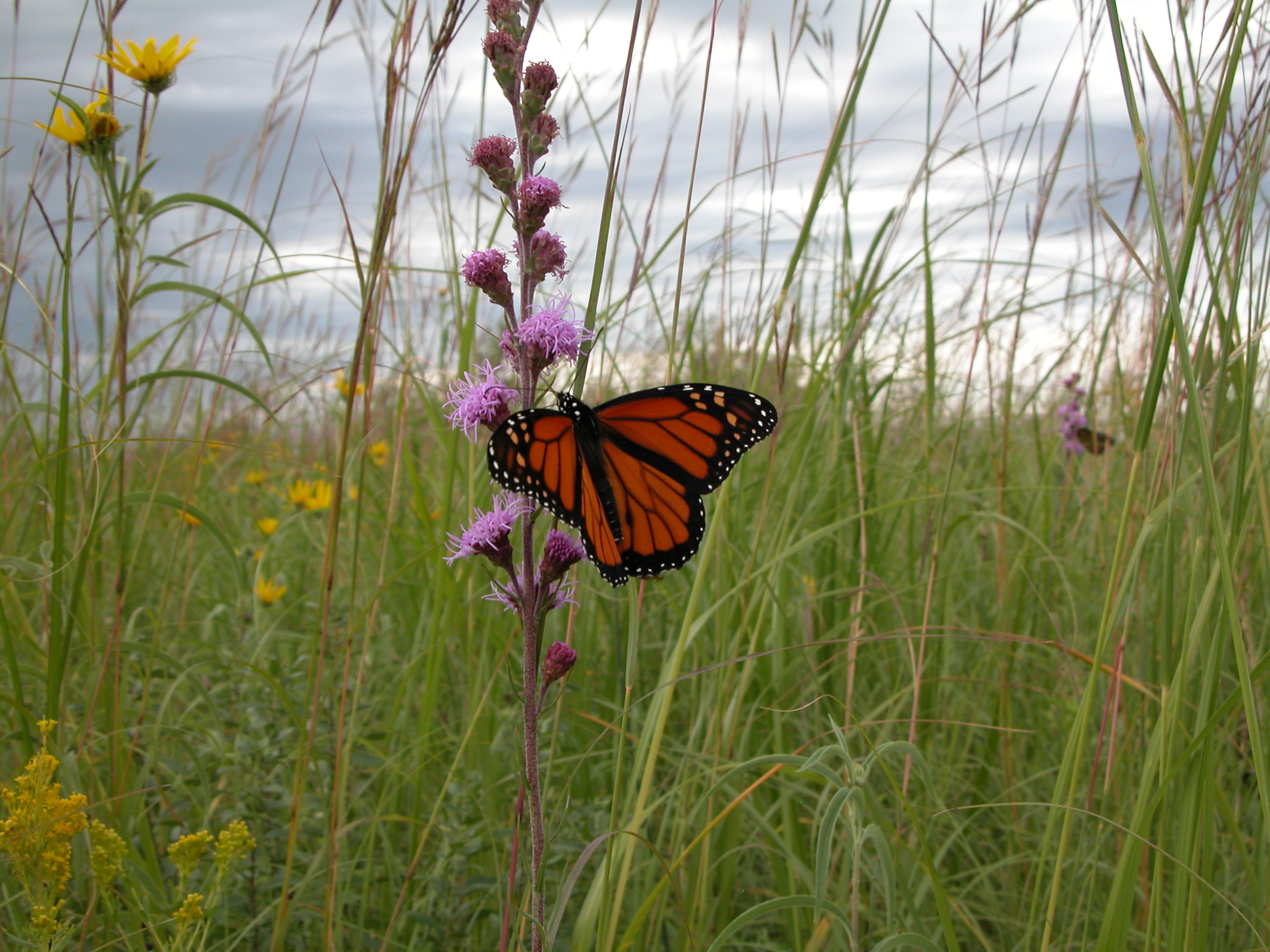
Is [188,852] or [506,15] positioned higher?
[506,15]

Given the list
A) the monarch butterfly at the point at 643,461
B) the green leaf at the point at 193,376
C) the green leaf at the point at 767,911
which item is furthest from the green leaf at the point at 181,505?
the green leaf at the point at 767,911

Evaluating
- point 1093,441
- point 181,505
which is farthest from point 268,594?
point 1093,441

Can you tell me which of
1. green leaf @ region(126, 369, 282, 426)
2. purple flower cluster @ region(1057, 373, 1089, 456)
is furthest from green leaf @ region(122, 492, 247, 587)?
purple flower cluster @ region(1057, 373, 1089, 456)

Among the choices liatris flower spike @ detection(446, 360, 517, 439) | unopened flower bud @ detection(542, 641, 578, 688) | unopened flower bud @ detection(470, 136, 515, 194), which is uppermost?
unopened flower bud @ detection(470, 136, 515, 194)

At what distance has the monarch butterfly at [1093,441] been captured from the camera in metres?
3.47

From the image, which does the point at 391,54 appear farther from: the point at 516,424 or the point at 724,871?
the point at 724,871

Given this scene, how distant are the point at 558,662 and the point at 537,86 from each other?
84cm

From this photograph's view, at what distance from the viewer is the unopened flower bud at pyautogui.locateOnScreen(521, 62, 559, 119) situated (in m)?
1.26

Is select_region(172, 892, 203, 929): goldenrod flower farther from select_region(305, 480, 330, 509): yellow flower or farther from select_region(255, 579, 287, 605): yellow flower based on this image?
select_region(305, 480, 330, 509): yellow flower

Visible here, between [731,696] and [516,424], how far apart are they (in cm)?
100

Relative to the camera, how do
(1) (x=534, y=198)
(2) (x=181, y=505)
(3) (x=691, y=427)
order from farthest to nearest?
1. (2) (x=181, y=505)
2. (3) (x=691, y=427)
3. (1) (x=534, y=198)

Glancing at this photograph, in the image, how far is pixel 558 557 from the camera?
1271 millimetres

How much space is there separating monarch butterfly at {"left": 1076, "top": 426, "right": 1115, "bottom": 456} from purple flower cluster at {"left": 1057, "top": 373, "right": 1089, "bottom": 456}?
2.7 inches

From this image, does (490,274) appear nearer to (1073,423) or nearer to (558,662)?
(558,662)
